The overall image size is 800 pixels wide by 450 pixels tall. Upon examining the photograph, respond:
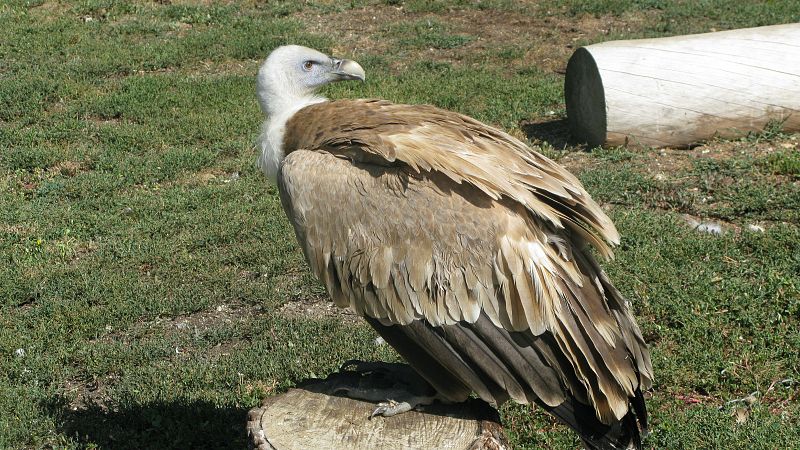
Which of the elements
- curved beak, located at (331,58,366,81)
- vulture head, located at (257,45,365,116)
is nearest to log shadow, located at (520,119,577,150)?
curved beak, located at (331,58,366,81)

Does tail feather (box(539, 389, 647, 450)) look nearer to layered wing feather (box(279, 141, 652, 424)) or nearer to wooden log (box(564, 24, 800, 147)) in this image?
layered wing feather (box(279, 141, 652, 424))

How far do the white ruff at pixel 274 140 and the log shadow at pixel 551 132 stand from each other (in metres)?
4.31

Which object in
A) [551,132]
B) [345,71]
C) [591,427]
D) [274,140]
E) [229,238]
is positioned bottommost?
[551,132]

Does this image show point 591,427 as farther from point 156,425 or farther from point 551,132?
point 551,132

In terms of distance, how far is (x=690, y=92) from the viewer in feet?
27.8

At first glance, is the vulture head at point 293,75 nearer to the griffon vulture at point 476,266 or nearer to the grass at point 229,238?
the griffon vulture at point 476,266

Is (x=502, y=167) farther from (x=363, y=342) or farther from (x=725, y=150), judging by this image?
(x=725, y=150)

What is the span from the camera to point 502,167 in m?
4.27

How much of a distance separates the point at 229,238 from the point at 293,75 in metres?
2.42

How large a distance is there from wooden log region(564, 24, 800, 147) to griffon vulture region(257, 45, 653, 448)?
431cm

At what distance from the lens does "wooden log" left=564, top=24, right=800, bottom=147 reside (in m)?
8.49

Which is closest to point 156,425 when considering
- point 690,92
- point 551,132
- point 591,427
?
point 591,427

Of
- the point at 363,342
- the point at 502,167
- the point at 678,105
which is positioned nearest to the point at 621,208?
the point at 678,105

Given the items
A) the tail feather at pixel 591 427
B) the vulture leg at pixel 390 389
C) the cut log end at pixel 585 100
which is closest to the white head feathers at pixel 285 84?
the vulture leg at pixel 390 389
